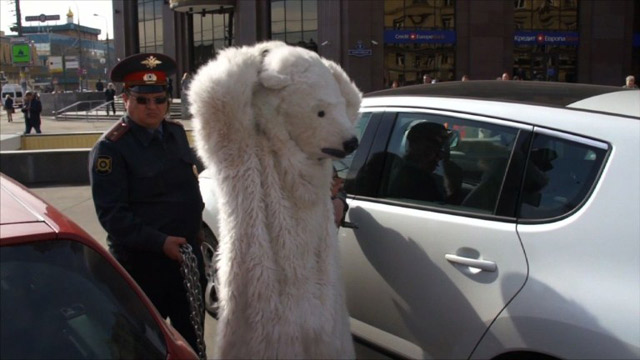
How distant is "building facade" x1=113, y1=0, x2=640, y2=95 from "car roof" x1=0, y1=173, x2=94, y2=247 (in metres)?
29.2

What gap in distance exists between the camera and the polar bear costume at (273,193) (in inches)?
90.9

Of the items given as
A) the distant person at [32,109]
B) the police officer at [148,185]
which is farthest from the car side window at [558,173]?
the distant person at [32,109]

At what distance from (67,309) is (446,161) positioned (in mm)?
1982

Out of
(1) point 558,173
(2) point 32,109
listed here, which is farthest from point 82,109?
(1) point 558,173

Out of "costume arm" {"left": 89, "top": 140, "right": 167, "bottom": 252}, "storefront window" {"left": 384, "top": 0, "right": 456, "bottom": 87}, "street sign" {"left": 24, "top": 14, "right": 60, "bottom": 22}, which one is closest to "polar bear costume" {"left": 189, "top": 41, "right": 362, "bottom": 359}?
"costume arm" {"left": 89, "top": 140, "right": 167, "bottom": 252}

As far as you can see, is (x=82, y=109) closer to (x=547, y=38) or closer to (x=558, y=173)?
(x=547, y=38)

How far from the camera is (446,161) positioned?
10.2 feet

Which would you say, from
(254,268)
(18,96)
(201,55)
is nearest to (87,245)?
(254,268)

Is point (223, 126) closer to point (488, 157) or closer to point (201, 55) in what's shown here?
point (488, 157)

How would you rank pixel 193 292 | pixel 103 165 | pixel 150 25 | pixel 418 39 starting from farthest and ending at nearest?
pixel 150 25
pixel 418 39
pixel 103 165
pixel 193 292

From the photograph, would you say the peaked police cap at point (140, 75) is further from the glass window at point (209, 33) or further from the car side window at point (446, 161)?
the glass window at point (209, 33)

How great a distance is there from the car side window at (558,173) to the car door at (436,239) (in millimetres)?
62

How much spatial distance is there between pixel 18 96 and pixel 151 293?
5551 centimetres

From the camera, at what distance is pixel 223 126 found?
2.36m
